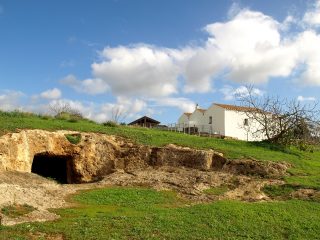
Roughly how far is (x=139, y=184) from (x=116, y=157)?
16.4ft

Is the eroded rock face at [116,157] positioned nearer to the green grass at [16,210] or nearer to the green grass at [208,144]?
the green grass at [208,144]

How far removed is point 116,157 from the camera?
103ft

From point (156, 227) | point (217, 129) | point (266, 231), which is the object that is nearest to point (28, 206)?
point (156, 227)

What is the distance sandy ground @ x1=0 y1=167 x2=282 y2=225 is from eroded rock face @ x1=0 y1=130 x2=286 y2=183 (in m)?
1.11

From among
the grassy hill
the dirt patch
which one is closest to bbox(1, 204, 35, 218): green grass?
the grassy hill

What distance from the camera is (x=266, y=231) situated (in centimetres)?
1933

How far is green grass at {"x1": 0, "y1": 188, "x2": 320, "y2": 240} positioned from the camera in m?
17.1

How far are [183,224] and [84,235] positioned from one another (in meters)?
4.31

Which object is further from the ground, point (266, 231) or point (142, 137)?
point (142, 137)

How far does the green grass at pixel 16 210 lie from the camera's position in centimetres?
1838

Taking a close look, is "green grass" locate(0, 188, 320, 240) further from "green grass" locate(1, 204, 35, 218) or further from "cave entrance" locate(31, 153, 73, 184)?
"cave entrance" locate(31, 153, 73, 184)

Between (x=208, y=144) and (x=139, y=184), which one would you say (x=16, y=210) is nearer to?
(x=139, y=184)

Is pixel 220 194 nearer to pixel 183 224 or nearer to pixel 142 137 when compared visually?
pixel 183 224

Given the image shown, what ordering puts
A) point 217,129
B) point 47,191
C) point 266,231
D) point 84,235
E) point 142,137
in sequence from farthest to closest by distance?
point 217,129
point 142,137
point 47,191
point 266,231
point 84,235
